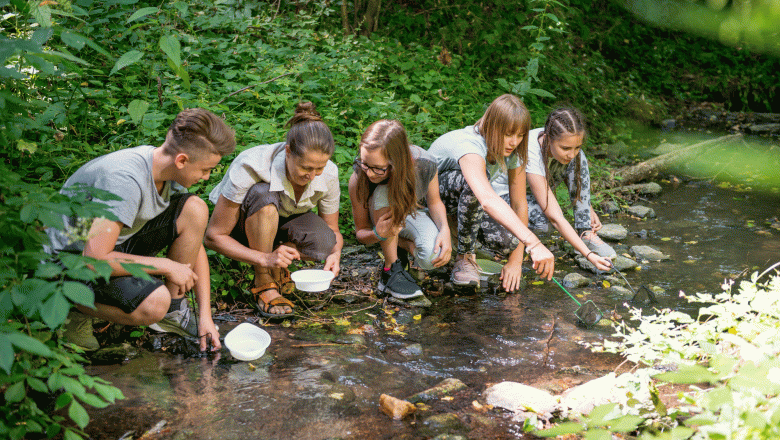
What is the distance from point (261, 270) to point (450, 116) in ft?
9.60

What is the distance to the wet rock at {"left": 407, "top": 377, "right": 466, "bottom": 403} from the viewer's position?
235 cm

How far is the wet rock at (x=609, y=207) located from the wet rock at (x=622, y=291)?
164 cm

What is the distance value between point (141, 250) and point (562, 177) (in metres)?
2.74

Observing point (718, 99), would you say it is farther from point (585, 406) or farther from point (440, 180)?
point (585, 406)

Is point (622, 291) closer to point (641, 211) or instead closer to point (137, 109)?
point (641, 211)

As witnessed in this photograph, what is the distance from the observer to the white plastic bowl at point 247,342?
8.11 ft

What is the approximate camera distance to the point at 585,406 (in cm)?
217

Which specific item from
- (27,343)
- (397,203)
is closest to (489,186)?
(397,203)

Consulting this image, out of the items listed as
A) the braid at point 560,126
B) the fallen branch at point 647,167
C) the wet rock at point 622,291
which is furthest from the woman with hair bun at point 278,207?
the fallen branch at point 647,167

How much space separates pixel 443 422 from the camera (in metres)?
2.19

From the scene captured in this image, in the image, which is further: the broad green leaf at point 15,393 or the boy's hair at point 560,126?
the boy's hair at point 560,126

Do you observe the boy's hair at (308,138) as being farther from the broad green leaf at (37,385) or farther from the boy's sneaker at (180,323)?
the broad green leaf at (37,385)

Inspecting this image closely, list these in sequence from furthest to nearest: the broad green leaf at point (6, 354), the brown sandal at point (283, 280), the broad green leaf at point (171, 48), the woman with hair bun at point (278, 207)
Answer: the brown sandal at point (283, 280)
the woman with hair bun at point (278, 207)
the broad green leaf at point (171, 48)
the broad green leaf at point (6, 354)

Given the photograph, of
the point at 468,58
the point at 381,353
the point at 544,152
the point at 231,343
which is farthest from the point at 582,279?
the point at 468,58
